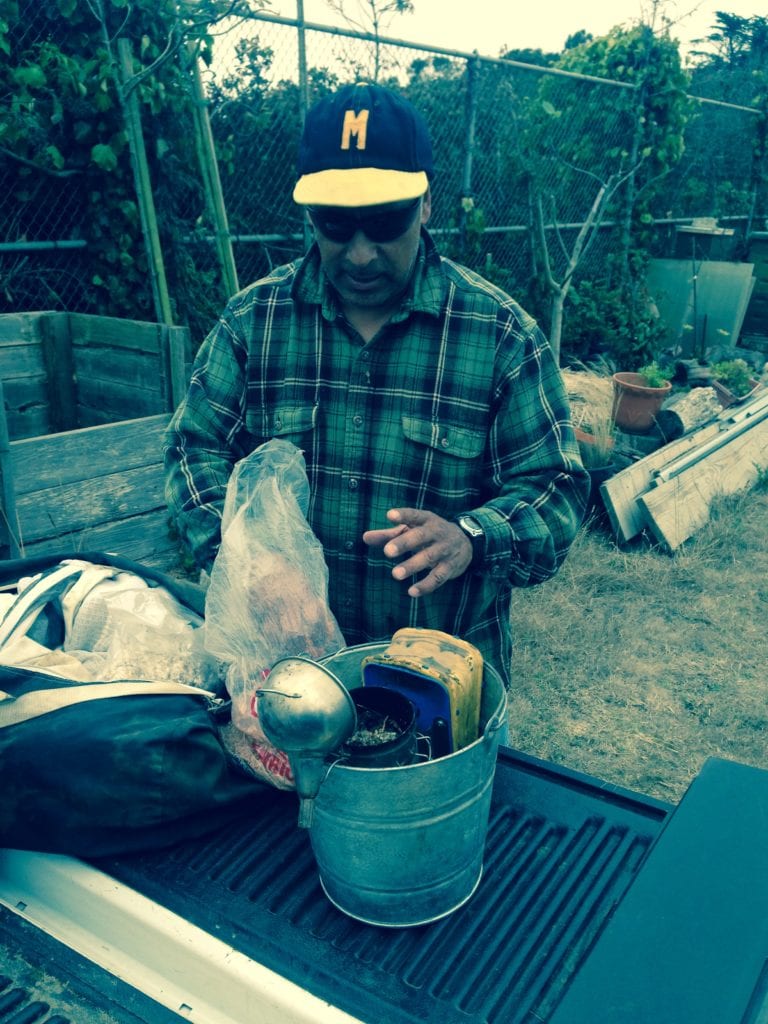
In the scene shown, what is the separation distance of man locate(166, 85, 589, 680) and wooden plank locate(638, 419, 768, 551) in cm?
306

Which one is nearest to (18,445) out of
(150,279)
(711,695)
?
(150,279)

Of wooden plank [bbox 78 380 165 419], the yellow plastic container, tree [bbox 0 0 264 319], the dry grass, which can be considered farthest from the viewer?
tree [bbox 0 0 264 319]

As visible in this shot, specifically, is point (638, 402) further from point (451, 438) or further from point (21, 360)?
point (451, 438)

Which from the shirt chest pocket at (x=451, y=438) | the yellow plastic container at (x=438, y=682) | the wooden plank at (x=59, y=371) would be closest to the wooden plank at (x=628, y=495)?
the wooden plank at (x=59, y=371)

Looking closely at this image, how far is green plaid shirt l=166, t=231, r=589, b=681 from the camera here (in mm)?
1599

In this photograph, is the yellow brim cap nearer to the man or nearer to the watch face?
the man

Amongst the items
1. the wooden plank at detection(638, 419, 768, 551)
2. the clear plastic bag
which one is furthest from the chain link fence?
the clear plastic bag

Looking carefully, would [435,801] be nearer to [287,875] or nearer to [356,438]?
[287,875]

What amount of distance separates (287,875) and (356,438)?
2.93 feet

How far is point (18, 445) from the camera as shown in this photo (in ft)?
9.60

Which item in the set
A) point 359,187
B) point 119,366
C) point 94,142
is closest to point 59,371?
point 119,366

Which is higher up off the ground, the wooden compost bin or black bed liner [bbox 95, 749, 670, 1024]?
black bed liner [bbox 95, 749, 670, 1024]

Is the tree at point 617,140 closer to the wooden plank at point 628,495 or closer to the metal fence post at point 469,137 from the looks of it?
the metal fence post at point 469,137

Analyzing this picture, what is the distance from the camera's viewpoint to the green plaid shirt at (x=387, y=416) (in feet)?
5.24
